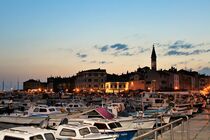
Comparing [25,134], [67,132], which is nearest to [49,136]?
[25,134]

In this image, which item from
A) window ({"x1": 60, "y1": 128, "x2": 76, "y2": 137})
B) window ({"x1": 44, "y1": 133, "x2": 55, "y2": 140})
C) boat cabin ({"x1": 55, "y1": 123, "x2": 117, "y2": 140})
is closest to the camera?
window ({"x1": 44, "y1": 133, "x2": 55, "y2": 140})

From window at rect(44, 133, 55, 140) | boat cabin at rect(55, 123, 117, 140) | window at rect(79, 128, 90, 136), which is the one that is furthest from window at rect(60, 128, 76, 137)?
window at rect(44, 133, 55, 140)

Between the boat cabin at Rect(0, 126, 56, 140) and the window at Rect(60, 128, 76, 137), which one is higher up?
the boat cabin at Rect(0, 126, 56, 140)

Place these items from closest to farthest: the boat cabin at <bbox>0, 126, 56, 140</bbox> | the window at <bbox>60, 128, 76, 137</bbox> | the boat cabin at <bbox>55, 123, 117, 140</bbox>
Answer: the boat cabin at <bbox>0, 126, 56, 140</bbox>
the boat cabin at <bbox>55, 123, 117, 140</bbox>
the window at <bbox>60, 128, 76, 137</bbox>

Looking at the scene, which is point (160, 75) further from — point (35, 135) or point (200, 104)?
point (35, 135)

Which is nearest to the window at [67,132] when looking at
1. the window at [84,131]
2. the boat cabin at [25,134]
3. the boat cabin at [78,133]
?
the boat cabin at [78,133]

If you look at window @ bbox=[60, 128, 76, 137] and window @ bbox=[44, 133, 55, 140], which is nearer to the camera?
window @ bbox=[44, 133, 55, 140]

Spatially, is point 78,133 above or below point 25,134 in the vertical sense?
below

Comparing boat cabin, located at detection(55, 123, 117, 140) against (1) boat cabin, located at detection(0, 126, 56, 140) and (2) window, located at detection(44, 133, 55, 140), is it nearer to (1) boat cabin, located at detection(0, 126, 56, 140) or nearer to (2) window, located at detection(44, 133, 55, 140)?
(2) window, located at detection(44, 133, 55, 140)

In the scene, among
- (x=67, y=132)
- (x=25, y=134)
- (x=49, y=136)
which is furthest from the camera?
(x=67, y=132)

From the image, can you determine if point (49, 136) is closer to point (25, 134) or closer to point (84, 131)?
point (25, 134)

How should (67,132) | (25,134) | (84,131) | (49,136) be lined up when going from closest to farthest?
(25,134), (49,136), (84,131), (67,132)

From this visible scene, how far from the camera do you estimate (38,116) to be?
3625 centimetres

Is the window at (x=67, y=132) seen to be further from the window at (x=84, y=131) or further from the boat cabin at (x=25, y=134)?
the boat cabin at (x=25, y=134)
